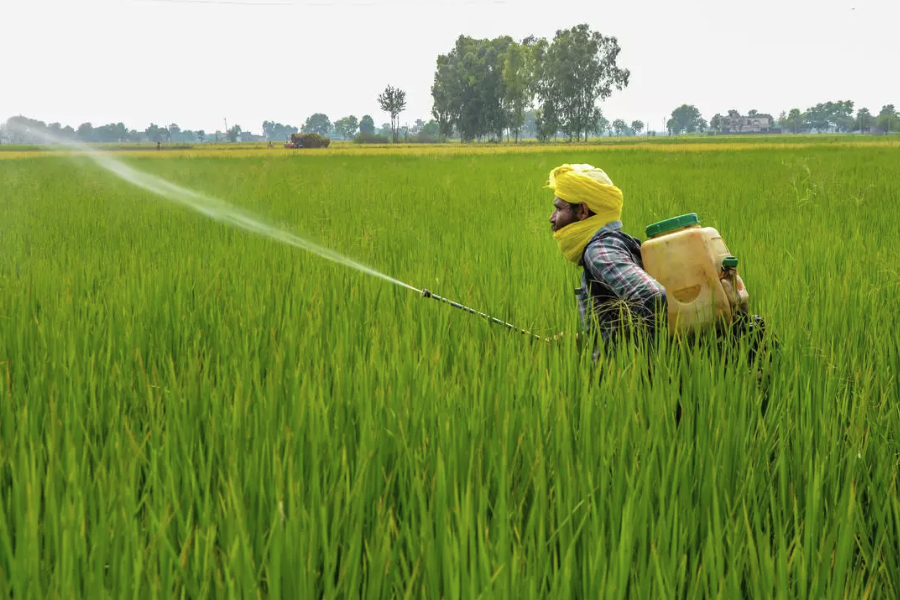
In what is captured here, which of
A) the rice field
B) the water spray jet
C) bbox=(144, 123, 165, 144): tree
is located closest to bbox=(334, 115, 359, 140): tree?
bbox=(144, 123, 165, 144): tree

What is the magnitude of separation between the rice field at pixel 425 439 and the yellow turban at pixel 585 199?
18.0 inches

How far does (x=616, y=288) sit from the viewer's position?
7.55ft

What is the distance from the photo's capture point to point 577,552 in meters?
1.21

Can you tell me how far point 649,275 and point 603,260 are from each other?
151 mm

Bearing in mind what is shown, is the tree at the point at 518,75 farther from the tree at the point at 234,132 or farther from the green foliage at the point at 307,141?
the tree at the point at 234,132

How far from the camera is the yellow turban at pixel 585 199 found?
2.49 metres

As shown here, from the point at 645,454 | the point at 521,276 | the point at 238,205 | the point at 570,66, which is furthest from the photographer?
the point at 570,66

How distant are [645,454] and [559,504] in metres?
0.29

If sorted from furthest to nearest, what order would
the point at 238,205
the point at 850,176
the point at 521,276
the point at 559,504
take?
the point at 850,176
the point at 238,205
the point at 521,276
the point at 559,504

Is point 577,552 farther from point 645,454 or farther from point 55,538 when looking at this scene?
point 55,538

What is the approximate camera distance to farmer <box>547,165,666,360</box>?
2.25m

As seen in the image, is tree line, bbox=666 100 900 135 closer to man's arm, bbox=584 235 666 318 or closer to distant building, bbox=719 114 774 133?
distant building, bbox=719 114 774 133

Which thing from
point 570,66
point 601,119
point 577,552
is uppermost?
point 570,66

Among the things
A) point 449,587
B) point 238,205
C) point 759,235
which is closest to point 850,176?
point 759,235
